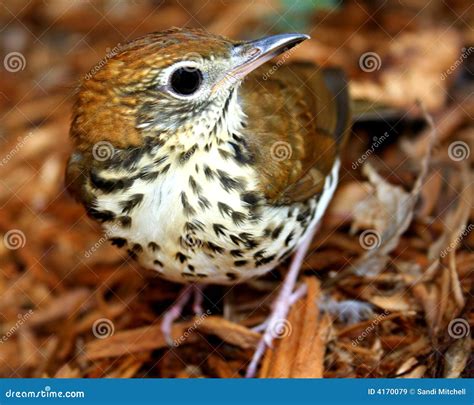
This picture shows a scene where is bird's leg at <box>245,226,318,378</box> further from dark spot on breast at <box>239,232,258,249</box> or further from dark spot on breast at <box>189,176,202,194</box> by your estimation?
dark spot on breast at <box>189,176,202,194</box>

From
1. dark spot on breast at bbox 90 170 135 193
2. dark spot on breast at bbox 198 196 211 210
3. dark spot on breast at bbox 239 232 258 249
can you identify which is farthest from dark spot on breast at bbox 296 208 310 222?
dark spot on breast at bbox 90 170 135 193

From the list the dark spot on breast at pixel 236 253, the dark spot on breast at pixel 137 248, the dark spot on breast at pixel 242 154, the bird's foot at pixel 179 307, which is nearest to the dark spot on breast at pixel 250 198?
the dark spot on breast at pixel 242 154

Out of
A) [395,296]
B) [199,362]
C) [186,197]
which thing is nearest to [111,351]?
[199,362]

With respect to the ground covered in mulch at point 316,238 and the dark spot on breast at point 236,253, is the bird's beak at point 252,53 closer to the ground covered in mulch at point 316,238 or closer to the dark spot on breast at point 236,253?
the dark spot on breast at point 236,253

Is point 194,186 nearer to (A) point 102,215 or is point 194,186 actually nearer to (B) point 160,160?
(B) point 160,160

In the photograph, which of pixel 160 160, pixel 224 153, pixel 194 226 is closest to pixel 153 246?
pixel 194 226

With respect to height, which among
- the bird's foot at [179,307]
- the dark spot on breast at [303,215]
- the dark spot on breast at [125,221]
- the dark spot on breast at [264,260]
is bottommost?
the bird's foot at [179,307]

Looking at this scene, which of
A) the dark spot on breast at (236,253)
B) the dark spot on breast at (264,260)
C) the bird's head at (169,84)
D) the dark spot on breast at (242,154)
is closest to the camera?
the bird's head at (169,84)
